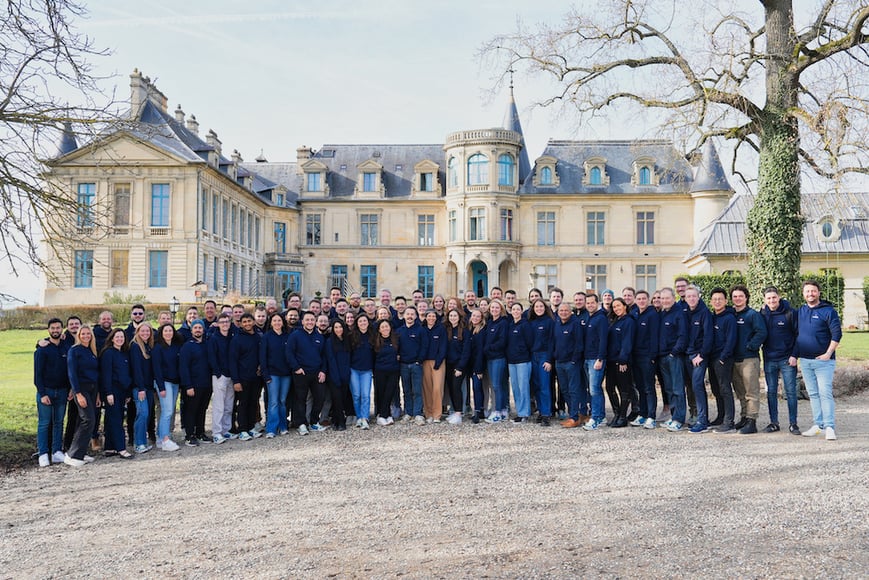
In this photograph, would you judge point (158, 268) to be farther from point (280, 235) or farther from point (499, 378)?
point (499, 378)

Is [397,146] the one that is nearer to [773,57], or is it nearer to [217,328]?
[773,57]

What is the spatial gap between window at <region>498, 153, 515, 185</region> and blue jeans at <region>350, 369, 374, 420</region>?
3070cm

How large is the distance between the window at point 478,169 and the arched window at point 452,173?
34.6 inches

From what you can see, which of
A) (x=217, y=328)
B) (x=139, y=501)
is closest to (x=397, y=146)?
(x=217, y=328)

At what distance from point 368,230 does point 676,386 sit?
34729mm

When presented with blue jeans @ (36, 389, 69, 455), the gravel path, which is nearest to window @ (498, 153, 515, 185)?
the gravel path

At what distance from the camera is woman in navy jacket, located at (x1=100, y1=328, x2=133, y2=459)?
8.52 metres

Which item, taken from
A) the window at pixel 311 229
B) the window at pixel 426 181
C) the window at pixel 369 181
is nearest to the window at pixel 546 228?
the window at pixel 426 181

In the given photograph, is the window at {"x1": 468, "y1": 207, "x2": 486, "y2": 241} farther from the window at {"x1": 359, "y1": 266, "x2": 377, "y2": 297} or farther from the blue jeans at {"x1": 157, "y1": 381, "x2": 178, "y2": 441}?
the blue jeans at {"x1": 157, "y1": 381, "x2": 178, "y2": 441}

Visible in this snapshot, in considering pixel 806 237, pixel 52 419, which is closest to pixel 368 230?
pixel 806 237

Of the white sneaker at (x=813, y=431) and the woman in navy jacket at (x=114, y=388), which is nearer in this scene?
the woman in navy jacket at (x=114, y=388)

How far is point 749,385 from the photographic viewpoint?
915 cm

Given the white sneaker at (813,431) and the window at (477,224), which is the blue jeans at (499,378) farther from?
the window at (477,224)

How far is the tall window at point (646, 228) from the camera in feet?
134
